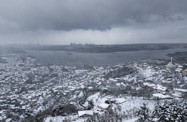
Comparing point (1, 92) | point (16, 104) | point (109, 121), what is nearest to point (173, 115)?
point (109, 121)

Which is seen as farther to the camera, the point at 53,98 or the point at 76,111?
the point at 53,98

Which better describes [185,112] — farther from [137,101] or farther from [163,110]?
[137,101]

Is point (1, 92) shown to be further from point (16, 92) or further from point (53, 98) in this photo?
point (53, 98)

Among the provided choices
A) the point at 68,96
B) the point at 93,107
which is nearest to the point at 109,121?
the point at 93,107

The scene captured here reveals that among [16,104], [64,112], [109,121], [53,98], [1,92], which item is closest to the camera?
[109,121]

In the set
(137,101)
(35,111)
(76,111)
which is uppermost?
(137,101)

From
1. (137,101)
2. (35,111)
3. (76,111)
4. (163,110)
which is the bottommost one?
(35,111)

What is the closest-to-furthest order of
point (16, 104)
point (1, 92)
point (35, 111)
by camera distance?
point (35, 111), point (16, 104), point (1, 92)

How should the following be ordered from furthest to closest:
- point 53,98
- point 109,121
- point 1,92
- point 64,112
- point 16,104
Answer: point 1,92 → point 53,98 → point 16,104 → point 64,112 → point 109,121

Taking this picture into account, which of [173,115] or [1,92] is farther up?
[173,115]
